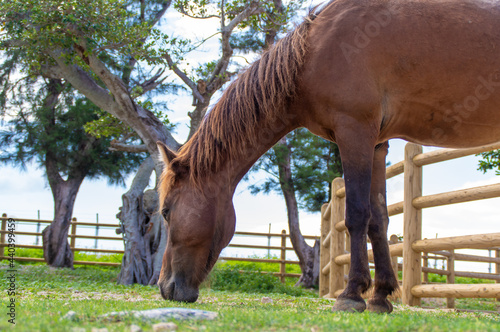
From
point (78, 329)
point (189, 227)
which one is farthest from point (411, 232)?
point (78, 329)

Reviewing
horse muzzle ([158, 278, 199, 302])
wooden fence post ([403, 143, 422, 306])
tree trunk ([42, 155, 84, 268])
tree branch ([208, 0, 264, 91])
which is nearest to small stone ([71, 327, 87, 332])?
horse muzzle ([158, 278, 199, 302])

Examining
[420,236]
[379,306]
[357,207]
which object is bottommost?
[379,306]

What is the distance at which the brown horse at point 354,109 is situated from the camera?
2879mm

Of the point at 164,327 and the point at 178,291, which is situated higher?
the point at 164,327

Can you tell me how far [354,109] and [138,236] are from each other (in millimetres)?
7644

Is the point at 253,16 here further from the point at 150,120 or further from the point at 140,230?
the point at 140,230

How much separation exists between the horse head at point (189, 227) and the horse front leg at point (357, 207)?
93cm

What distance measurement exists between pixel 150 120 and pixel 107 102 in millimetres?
896

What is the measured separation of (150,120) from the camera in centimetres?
893

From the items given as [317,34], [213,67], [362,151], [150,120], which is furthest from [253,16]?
[362,151]

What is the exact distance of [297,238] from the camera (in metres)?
11.6

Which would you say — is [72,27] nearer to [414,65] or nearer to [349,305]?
[414,65]

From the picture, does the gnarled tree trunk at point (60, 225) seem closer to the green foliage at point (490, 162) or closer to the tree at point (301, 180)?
the tree at point (301, 180)

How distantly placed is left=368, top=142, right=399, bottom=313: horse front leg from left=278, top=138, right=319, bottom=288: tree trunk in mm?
7974
